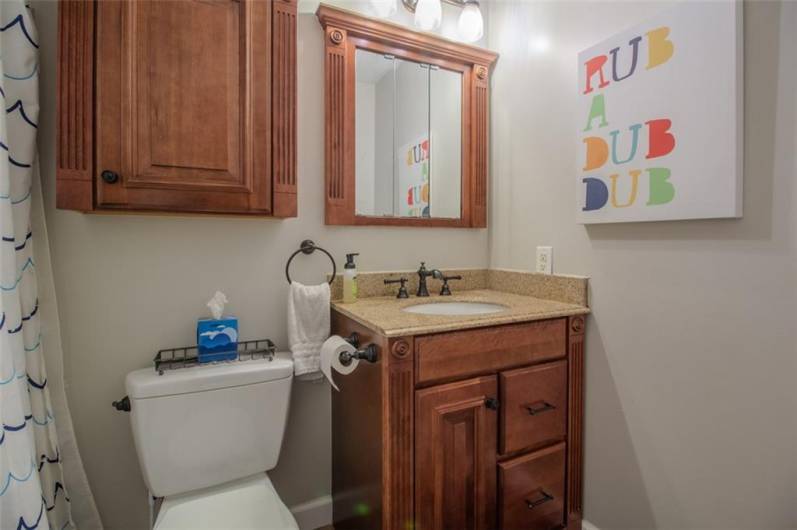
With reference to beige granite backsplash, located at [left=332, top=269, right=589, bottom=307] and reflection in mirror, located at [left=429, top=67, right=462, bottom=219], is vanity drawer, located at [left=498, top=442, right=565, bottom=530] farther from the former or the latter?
reflection in mirror, located at [left=429, top=67, right=462, bottom=219]

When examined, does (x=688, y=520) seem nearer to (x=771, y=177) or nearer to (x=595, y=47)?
(x=771, y=177)

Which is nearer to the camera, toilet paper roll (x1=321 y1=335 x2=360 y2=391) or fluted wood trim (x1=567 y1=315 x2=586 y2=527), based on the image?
toilet paper roll (x1=321 y1=335 x2=360 y2=391)

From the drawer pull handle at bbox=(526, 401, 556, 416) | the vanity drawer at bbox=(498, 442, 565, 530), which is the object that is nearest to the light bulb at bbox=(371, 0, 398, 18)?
the drawer pull handle at bbox=(526, 401, 556, 416)

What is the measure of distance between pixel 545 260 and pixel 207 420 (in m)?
1.35

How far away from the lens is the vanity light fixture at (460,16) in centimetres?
158

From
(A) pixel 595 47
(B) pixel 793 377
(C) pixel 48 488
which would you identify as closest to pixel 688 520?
(B) pixel 793 377

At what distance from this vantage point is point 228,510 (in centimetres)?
109

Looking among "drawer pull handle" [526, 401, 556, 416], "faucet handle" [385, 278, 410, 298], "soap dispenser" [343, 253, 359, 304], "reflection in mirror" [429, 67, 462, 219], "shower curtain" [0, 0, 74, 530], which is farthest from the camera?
"reflection in mirror" [429, 67, 462, 219]

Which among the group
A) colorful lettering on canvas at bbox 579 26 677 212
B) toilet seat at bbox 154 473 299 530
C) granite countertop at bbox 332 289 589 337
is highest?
colorful lettering on canvas at bbox 579 26 677 212

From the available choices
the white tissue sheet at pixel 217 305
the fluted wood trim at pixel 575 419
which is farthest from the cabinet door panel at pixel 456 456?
the white tissue sheet at pixel 217 305

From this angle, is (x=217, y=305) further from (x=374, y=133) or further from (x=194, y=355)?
(x=374, y=133)

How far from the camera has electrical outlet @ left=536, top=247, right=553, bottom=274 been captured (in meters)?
1.55

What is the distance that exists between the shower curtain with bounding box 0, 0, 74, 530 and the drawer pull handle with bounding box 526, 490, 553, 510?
54.1 inches

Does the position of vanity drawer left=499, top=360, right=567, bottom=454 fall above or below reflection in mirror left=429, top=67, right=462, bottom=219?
below
